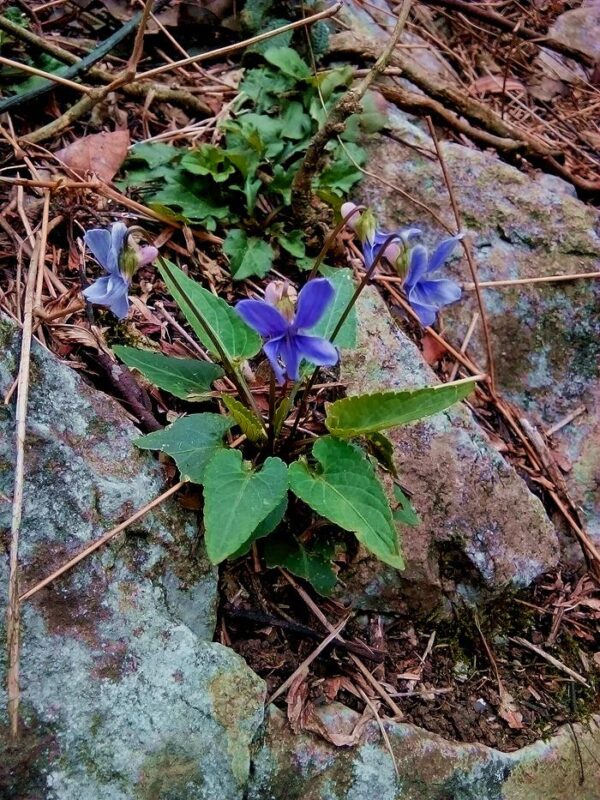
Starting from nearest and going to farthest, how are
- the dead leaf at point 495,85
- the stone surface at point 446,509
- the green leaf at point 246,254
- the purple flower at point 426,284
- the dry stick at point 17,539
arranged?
the dry stick at point 17,539 → the purple flower at point 426,284 → the stone surface at point 446,509 → the green leaf at point 246,254 → the dead leaf at point 495,85

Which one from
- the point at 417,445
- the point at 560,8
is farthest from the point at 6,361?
the point at 560,8

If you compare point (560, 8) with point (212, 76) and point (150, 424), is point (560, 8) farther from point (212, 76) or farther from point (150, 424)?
point (150, 424)

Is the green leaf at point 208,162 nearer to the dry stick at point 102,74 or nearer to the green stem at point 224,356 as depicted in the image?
the dry stick at point 102,74

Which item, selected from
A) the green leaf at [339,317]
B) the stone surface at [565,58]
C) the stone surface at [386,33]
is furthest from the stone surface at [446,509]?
the stone surface at [565,58]

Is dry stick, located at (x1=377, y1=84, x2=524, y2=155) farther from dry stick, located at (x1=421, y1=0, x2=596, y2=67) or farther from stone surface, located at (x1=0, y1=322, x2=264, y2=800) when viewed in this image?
stone surface, located at (x1=0, y1=322, x2=264, y2=800)

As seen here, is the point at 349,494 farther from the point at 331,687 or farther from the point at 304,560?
the point at 331,687

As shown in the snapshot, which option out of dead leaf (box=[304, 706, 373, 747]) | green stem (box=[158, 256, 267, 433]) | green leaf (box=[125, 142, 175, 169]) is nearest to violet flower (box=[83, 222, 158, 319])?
green stem (box=[158, 256, 267, 433])
